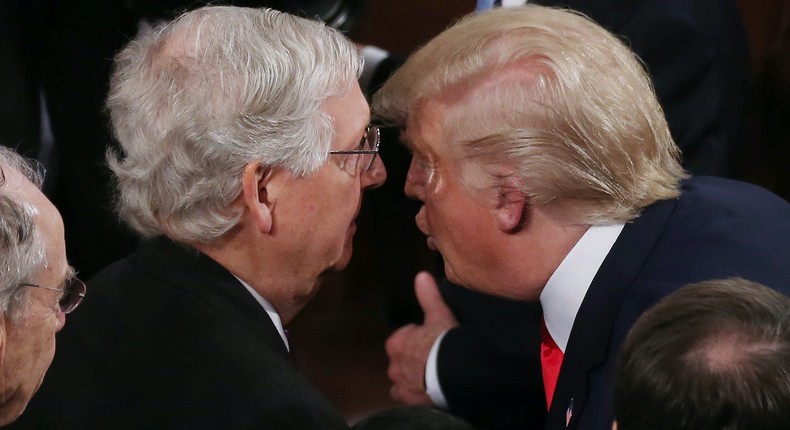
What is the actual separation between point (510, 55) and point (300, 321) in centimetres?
239

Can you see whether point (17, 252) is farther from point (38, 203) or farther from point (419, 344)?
point (419, 344)

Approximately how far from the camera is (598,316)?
179 cm

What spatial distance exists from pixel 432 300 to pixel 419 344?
11 centimetres

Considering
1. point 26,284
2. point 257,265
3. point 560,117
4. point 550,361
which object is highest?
point 560,117

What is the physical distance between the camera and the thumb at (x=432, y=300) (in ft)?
8.14

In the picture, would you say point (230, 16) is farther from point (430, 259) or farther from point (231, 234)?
point (430, 259)

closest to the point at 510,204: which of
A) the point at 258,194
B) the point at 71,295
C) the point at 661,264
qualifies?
the point at 661,264

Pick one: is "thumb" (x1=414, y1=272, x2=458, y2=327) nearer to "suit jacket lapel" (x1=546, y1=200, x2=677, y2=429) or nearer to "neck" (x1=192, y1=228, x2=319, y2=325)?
"neck" (x1=192, y1=228, x2=319, y2=325)

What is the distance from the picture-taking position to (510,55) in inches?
74.7

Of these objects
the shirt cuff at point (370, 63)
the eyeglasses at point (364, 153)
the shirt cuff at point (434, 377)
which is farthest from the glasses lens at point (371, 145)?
the shirt cuff at point (370, 63)

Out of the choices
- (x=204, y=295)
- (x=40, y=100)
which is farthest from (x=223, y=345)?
(x=40, y=100)

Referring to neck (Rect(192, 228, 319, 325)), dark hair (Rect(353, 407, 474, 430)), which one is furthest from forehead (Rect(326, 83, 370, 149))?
dark hair (Rect(353, 407, 474, 430))

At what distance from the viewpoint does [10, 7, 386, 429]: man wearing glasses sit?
71.4 inches

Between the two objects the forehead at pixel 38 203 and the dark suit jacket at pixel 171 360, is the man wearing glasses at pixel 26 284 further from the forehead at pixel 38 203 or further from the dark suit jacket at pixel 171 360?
the dark suit jacket at pixel 171 360
